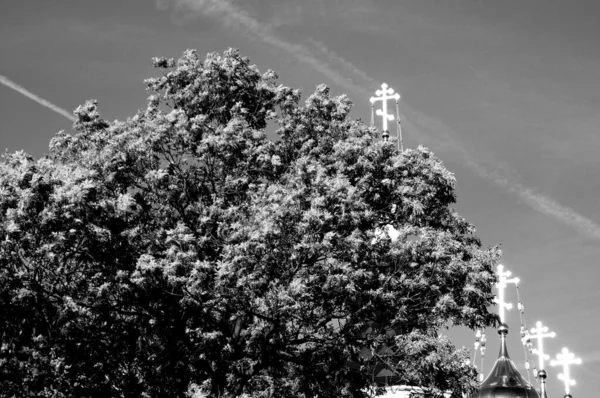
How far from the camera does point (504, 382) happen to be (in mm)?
36875

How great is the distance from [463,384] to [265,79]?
34.9ft

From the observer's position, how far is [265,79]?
24.8 metres

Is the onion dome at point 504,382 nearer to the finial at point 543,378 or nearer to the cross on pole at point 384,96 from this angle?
the finial at point 543,378

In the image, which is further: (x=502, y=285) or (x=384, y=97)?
(x=502, y=285)

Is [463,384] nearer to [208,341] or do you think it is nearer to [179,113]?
[208,341]

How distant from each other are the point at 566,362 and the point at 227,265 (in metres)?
27.5

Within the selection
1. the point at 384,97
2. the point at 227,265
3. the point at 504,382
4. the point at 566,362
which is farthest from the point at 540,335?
the point at 227,265

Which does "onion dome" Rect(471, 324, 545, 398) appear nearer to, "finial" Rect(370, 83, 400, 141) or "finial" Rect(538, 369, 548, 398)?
"finial" Rect(538, 369, 548, 398)

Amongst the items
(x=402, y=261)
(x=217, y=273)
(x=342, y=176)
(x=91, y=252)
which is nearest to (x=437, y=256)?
(x=402, y=261)

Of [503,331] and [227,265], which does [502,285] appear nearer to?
[503,331]

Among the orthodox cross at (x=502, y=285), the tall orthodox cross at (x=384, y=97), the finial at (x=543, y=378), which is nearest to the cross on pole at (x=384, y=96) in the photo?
the tall orthodox cross at (x=384, y=97)

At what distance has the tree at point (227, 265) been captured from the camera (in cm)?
1847

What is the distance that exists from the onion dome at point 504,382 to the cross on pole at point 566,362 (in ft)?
12.2

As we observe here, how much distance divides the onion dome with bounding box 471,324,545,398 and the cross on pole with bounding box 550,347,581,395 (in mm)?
3723
